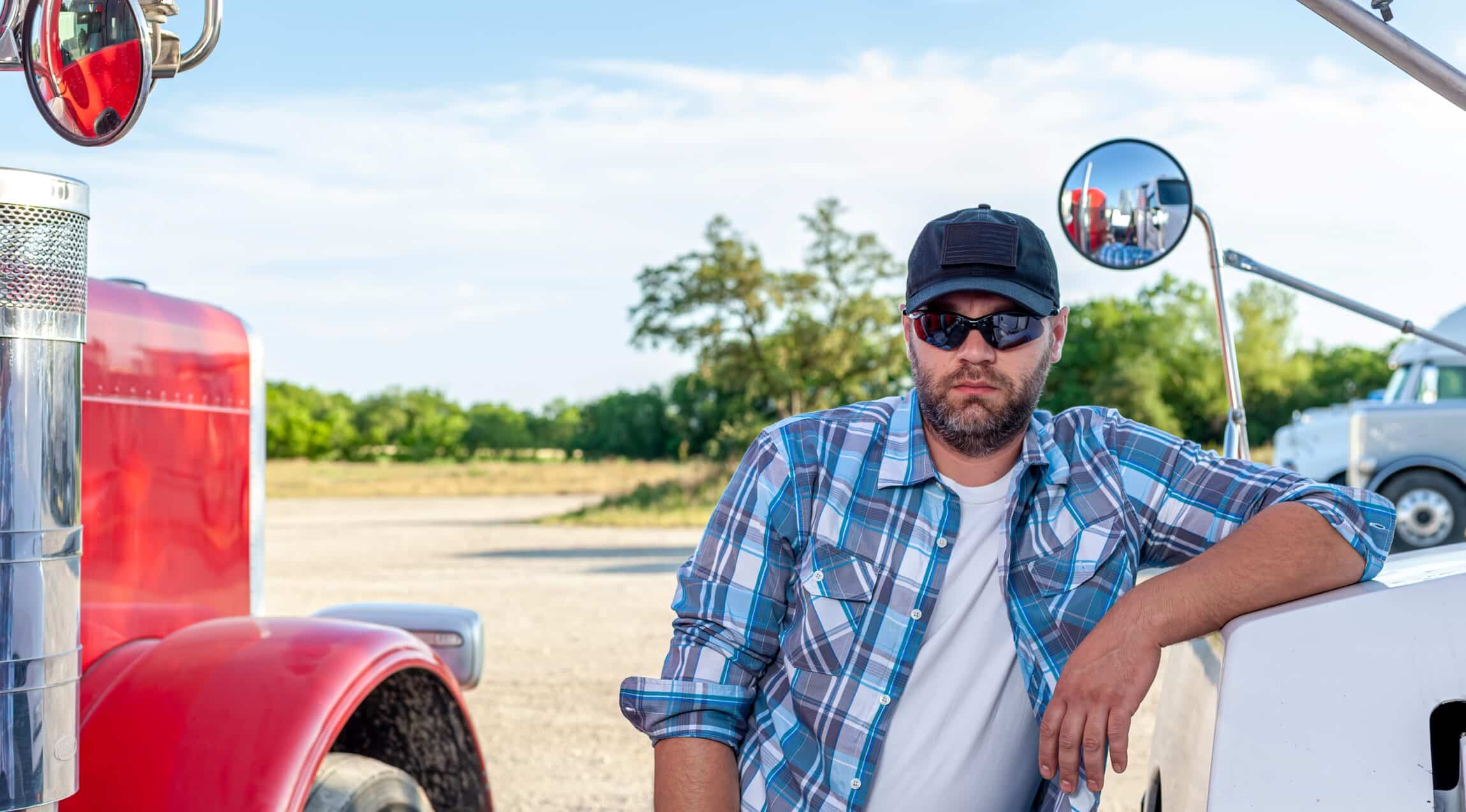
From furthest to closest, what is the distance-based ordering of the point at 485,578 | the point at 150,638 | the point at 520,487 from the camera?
the point at 520,487
the point at 485,578
the point at 150,638

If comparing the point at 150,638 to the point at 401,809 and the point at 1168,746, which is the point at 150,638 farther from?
the point at 1168,746

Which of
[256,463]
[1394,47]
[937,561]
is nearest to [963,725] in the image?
[937,561]

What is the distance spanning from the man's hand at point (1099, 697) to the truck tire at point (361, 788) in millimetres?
1490

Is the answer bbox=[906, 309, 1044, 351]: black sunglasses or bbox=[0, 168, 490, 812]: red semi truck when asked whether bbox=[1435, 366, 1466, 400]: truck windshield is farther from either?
bbox=[906, 309, 1044, 351]: black sunglasses

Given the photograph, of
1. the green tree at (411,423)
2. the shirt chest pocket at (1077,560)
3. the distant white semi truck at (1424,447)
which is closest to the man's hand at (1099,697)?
the shirt chest pocket at (1077,560)

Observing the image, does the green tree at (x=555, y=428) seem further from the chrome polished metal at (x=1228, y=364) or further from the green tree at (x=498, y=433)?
the chrome polished metal at (x=1228, y=364)

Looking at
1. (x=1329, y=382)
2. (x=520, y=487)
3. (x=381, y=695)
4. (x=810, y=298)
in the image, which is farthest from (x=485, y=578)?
(x=1329, y=382)

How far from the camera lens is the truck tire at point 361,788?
2736 mm

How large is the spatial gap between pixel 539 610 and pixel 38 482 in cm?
939

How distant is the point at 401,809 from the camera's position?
2986 mm

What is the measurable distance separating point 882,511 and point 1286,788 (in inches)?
35.1

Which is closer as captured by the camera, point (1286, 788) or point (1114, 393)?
point (1286, 788)

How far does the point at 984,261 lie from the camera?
2.19 m

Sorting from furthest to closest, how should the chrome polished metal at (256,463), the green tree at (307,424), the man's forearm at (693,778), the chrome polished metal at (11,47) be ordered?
the green tree at (307,424), the chrome polished metal at (256,463), the man's forearm at (693,778), the chrome polished metal at (11,47)
